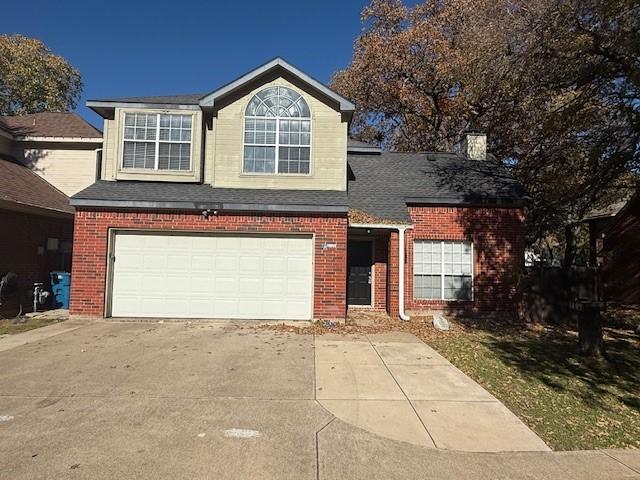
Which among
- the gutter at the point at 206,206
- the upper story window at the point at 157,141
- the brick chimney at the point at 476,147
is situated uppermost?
the brick chimney at the point at 476,147

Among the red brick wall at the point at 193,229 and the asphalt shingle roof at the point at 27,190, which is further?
the asphalt shingle roof at the point at 27,190

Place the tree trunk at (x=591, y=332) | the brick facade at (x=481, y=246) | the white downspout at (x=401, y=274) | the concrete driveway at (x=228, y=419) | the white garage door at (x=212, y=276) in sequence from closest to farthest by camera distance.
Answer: the concrete driveway at (x=228, y=419) < the tree trunk at (x=591, y=332) < the white garage door at (x=212, y=276) < the white downspout at (x=401, y=274) < the brick facade at (x=481, y=246)

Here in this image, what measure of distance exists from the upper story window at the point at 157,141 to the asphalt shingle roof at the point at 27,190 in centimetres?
282

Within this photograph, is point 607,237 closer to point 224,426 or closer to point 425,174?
point 425,174

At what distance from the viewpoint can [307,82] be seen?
1203cm

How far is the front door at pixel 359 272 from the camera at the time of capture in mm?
13703

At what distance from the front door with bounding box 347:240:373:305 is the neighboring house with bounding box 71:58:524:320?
31 mm

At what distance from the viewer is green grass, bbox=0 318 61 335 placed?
32.0 ft

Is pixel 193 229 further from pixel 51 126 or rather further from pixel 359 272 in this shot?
pixel 51 126

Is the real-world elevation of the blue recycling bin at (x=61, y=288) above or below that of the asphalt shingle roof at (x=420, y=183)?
below

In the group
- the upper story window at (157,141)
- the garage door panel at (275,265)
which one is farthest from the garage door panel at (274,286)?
the upper story window at (157,141)

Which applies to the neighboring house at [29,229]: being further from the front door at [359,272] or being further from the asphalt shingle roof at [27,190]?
the front door at [359,272]

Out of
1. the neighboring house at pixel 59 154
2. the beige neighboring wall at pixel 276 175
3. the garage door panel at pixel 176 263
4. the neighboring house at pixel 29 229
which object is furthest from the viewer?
the neighboring house at pixel 59 154

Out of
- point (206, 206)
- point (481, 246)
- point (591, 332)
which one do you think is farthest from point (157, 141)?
Answer: point (591, 332)
